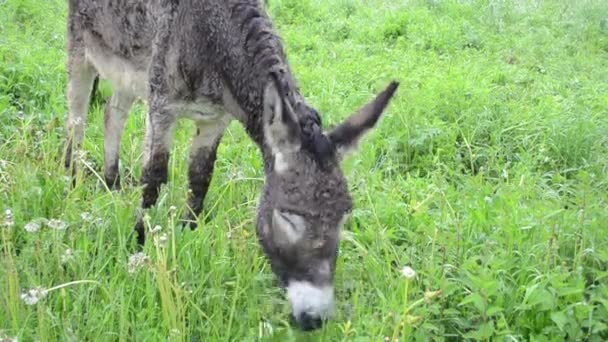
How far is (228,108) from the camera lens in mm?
3977

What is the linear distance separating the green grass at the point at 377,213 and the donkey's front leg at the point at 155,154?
0.34ft

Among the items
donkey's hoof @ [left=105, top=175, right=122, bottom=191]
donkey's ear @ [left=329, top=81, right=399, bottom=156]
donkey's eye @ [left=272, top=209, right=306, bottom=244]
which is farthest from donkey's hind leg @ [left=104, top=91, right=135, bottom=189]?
donkey's ear @ [left=329, top=81, right=399, bottom=156]

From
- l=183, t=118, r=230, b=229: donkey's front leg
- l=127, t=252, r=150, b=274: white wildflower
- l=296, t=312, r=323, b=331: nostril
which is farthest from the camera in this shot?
l=183, t=118, r=230, b=229: donkey's front leg

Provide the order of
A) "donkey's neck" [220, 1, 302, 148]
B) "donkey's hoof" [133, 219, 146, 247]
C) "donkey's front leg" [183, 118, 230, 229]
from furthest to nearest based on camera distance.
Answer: "donkey's front leg" [183, 118, 230, 229], "donkey's hoof" [133, 219, 146, 247], "donkey's neck" [220, 1, 302, 148]

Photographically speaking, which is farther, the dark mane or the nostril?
the dark mane

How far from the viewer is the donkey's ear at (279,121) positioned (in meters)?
3.16

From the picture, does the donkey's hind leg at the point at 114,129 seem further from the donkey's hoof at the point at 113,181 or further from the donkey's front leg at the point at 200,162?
the donkey's front leg at the point at 200,162

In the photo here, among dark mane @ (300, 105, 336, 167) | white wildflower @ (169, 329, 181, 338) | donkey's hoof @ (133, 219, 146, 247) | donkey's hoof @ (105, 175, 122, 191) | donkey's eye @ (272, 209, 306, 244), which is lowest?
donkey's hoof @ (105, 175, 122, 191)

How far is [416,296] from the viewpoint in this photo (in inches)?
136

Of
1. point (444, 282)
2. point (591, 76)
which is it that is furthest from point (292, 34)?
point (444, 282)

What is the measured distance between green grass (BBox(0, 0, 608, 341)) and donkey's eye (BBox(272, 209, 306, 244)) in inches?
12.1

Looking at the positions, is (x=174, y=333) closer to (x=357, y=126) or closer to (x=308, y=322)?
(x=308, y=322)

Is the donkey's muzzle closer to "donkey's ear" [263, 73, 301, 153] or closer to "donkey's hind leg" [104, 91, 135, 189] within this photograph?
"donkey's ear" [263, 73, 301, 153]

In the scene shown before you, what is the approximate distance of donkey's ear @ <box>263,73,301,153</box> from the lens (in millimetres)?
3162
